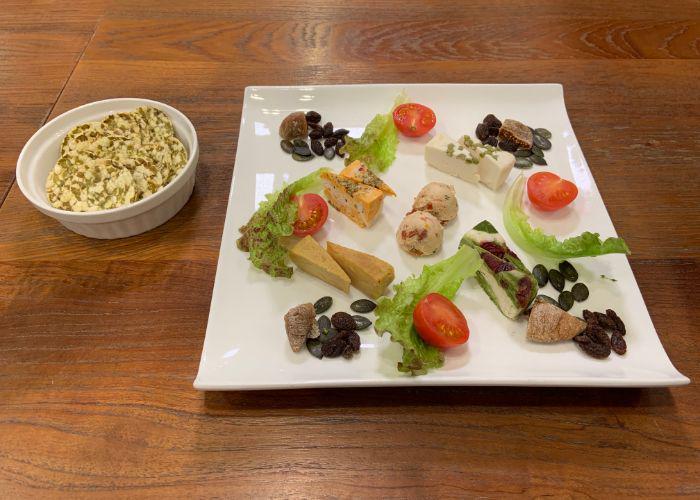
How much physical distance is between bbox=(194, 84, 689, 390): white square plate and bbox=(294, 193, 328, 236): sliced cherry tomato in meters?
0.08

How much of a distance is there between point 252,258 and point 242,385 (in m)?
0.63

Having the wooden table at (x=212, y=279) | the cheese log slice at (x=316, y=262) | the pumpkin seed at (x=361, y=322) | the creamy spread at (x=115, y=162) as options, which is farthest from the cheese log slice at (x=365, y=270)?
the creamy spread at (x=115, y=162)

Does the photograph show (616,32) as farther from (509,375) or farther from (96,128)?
(96,128)

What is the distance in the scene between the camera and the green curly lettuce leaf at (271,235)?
2.29 meters

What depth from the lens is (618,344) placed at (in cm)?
209

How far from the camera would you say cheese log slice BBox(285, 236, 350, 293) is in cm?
228

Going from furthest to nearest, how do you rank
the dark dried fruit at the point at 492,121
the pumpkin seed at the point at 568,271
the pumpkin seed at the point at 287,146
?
the dark dried fruit at the point at 492,121
the pumpkin seed at the point at 287,146
the pumpkin seed at the point at 568,271

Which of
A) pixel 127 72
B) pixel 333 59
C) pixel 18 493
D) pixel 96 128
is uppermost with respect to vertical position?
pixel 333 59

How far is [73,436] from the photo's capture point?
1998mm

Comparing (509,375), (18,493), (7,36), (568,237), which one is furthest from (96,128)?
(568,237)

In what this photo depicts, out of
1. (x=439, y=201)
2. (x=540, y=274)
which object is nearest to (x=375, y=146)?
(x=439, y=201)

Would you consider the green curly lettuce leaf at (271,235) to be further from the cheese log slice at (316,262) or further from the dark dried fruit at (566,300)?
the dark dried fruit at (566,300)

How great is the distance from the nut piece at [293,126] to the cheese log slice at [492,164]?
101 cm

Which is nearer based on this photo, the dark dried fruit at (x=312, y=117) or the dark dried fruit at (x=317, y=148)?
the dark dried fruit at (x=317, y=148)
